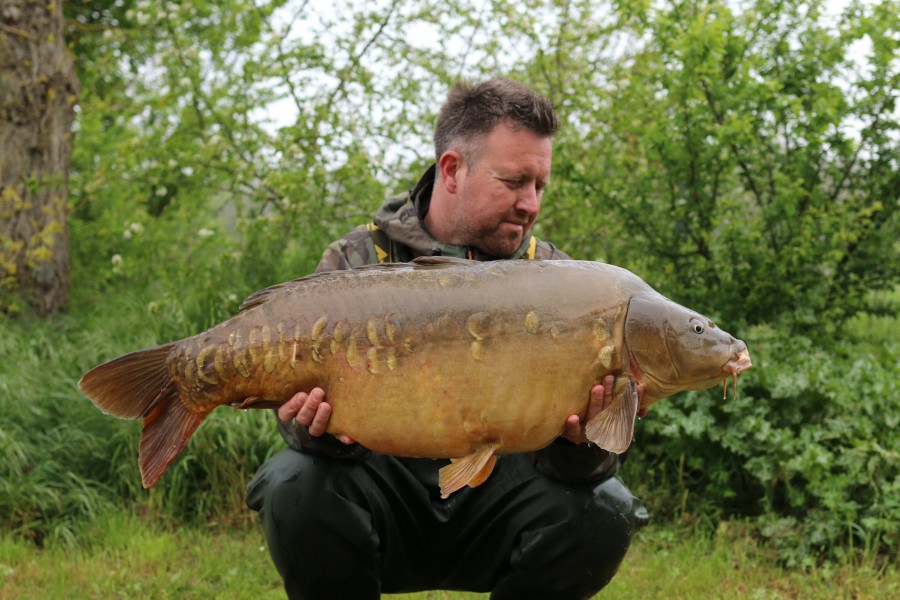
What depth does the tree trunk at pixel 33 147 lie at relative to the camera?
541 centimetres

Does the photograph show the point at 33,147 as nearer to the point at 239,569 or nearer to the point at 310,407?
the point at 239,569

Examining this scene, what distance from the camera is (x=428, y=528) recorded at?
2600mm

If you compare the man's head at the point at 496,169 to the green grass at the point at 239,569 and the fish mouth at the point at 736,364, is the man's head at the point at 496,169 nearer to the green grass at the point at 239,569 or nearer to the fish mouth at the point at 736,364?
the fish mouth at the point at 736,364

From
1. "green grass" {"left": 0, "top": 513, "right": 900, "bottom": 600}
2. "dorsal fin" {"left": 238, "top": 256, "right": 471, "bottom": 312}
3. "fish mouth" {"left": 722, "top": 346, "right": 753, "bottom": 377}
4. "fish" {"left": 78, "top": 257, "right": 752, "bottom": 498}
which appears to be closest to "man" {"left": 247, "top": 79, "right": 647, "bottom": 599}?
"fish" {"left": 78, "top": 257, "right": 752, "bottom": 498}

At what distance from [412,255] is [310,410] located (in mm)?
880

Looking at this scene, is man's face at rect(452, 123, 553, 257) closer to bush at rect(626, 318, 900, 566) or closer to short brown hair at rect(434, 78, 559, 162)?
short brown hair at rect(434, 78, 559, 162)

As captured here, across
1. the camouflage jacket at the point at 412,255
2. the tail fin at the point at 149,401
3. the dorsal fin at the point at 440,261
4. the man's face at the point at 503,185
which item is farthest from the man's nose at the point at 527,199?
the tail fin at the point at 149,401

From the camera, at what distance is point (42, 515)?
3.92m

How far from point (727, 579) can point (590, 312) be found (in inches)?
70.4

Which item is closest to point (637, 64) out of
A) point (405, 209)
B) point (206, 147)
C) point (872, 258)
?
point (872, 258)

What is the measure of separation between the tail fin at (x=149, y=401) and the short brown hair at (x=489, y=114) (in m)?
1.11

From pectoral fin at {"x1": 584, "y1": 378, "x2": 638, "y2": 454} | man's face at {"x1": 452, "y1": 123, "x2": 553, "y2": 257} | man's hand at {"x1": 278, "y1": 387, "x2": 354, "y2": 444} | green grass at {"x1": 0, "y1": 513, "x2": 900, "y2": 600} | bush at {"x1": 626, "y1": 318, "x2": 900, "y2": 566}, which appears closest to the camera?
pectoral fin at {"x1": 584, "y1": 378, "x2": 638, "y2": 454}

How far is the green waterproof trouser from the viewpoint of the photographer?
2439 millimetres

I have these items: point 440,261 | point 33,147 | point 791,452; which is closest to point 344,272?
point 440,261
